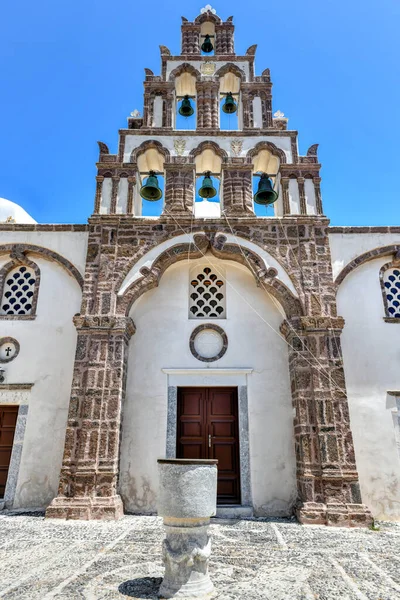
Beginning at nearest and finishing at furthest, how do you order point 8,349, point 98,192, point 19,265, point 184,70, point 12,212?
1. point 8,349
2. point 98,192
3. point 19,265
4. point 184,70
5. point 12,212

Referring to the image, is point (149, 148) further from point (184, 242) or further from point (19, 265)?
point (19, 265)

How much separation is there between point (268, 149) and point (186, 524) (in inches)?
272

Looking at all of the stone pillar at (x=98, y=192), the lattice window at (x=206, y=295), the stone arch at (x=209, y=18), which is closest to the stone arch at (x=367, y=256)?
the lattice window at (x=206, y=295)

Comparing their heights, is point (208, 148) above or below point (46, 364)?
above

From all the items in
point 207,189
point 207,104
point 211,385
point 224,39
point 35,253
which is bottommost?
point 211,385

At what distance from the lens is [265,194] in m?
7.67

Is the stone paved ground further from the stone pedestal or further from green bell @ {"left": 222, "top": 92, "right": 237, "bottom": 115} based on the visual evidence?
green bell @ {"left": 222, "top": 92, "right": 237, "bottom": 115}

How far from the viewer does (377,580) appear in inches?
139

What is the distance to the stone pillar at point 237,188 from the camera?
754 cm

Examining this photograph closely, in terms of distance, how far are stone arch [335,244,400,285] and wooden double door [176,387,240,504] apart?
2.91 meters

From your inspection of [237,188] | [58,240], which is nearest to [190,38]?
[237,188]

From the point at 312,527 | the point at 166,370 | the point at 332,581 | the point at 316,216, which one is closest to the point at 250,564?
the point at 332,581

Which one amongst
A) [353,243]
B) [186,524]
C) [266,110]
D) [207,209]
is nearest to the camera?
[186,524]

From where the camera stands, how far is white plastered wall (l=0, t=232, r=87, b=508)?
21.5 ft
